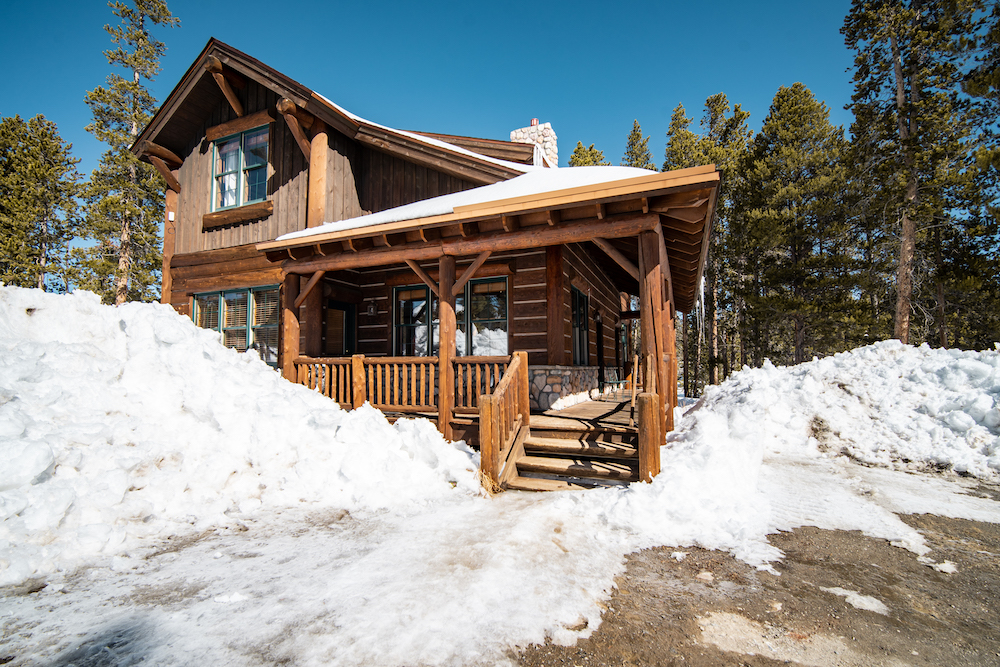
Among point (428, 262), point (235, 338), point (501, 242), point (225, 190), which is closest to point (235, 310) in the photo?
point (235, 338)

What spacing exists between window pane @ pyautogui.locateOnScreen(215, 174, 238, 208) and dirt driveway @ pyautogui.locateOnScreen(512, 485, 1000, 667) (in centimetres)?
1360

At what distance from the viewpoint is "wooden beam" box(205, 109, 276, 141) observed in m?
12.2

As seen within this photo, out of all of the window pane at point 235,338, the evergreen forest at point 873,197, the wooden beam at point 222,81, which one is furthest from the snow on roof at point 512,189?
the evergreen forest at point 873,197

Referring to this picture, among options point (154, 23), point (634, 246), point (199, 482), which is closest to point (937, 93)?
point (634, 246)

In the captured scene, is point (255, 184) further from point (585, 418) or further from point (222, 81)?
point (585, 418)

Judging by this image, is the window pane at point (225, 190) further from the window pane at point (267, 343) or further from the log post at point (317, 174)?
the window pane at point (267, 343)

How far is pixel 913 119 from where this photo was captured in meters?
17.2

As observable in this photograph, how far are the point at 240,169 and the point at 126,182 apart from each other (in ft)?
65.3

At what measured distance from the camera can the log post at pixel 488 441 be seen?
5703 millimetres

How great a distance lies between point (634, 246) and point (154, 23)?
34520 millimetres

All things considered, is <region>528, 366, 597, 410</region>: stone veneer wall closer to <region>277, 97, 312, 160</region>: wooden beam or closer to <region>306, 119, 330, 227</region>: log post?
<region>306, 119, 330, 227</region>: log post

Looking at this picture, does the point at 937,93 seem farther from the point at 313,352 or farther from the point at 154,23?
the point at 154,23

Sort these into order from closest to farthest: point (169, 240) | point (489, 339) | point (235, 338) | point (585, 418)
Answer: point (585, 418), point (489, 339), point (235, 338), point (169, 240)

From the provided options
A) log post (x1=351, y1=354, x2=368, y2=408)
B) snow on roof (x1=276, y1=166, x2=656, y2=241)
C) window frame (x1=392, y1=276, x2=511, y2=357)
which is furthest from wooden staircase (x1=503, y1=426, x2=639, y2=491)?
snow on roof (x1=276, y1=166, x2=656, y2=241)
